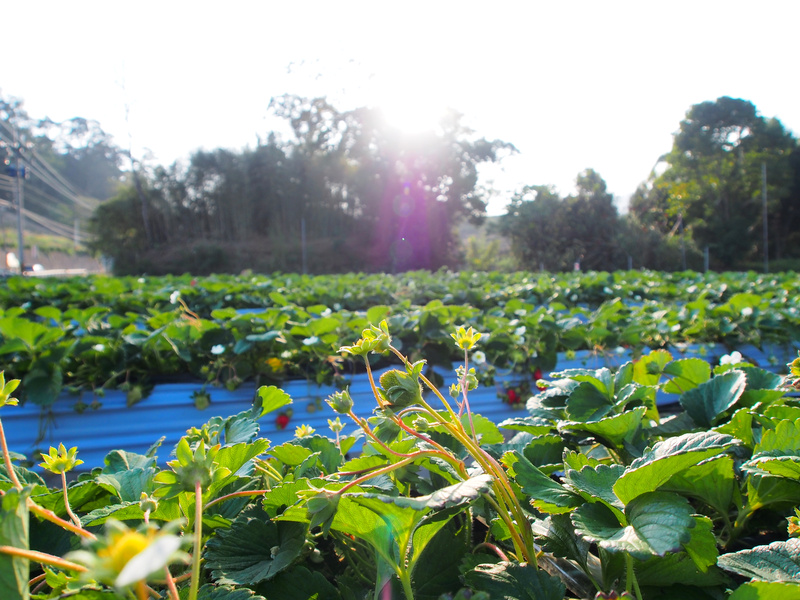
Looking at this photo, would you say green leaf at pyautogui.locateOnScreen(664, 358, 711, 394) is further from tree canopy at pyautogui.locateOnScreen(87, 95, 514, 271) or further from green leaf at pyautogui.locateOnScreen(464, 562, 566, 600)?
tree canopy at pyautogui.locateOnScreen(87, 95, 514, 271)

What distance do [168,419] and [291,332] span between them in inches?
19.6

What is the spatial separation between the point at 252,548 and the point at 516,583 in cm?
28

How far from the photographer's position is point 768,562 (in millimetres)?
452

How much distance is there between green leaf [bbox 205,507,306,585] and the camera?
0.47 meters

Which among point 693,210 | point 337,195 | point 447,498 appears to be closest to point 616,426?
point 447,498

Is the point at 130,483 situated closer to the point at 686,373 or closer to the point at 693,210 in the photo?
the point at 686,373

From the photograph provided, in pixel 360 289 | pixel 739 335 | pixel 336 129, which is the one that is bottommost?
pixel 739 335

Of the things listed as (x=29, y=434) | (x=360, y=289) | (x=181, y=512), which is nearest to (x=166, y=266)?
(x=360, y=289)

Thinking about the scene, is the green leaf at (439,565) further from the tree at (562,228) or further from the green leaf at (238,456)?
the tree at (562,228)

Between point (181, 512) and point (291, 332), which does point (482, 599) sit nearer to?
point (181, 512)

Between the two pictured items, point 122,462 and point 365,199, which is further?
point 365,199

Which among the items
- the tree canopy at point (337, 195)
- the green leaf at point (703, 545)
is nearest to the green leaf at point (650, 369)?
the green leaf at point (703, 545)

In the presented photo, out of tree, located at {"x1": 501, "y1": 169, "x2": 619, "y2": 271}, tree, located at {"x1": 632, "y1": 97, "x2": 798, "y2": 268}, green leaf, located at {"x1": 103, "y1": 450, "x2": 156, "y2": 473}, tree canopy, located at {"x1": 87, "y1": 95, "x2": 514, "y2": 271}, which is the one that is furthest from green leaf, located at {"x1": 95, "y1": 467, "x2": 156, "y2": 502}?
tree, located at {"x1": 632, "y1": 97, "x2": 798, "y2": 268}

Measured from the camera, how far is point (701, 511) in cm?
68
